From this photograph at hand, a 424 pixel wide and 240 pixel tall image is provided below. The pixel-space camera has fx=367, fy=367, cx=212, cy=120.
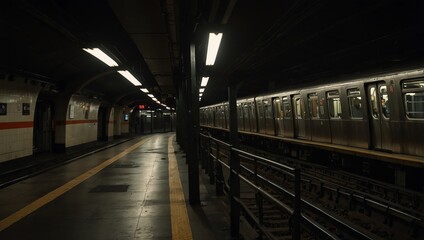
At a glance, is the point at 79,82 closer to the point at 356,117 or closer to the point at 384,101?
the point at 356,117

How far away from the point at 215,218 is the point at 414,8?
6.75m

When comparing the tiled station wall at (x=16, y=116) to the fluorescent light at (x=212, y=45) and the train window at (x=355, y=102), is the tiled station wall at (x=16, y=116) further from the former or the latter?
the train window at (x=355, y=102)

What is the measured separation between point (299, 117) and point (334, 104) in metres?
2.27

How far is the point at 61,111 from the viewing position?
14008 millimetres

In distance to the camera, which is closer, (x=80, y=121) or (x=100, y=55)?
(x=100, y=55)

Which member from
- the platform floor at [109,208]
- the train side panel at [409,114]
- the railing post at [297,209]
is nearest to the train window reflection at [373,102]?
the train side panel at [409,114]

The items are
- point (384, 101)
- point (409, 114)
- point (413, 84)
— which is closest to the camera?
point (413, 84)

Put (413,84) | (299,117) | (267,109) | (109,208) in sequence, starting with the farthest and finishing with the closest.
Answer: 1. (267,109)
2. (299,117)
3. (413,84)
4. (109,208)

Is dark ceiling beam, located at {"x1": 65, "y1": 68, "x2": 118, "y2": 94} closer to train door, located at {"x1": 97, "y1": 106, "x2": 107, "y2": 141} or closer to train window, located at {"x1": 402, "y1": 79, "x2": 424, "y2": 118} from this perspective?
train door, located at {"x1": 97, "y1": 106, "x2": 107, "y2": 141}

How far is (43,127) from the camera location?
1455cm

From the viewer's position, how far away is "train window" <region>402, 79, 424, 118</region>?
Result: 21.5 ft

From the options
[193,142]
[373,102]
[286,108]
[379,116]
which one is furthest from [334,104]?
[193,142]

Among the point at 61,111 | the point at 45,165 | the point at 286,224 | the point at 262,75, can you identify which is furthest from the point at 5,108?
the point at 262,75

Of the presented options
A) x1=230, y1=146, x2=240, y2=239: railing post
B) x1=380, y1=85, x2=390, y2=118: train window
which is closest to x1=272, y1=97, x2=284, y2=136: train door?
x1=380, y1=85, x2=390, y2=118: train window
